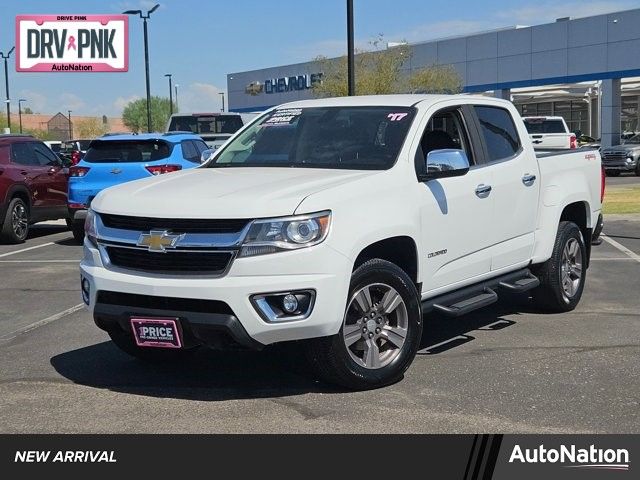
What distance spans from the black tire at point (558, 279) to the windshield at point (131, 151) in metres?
6.90

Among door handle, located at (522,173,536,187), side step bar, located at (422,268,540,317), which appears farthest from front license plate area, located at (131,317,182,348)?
door handle, located at (522,173,536,187)

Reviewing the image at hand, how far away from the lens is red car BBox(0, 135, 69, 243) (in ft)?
46.8

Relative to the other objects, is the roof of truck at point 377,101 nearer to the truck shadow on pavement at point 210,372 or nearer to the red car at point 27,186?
the truck shadow on pavement at point 210,372

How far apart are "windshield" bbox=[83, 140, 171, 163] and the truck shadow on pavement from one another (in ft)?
21.1

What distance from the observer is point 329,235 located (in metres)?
5.14

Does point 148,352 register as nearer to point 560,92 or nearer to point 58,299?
point 58,299

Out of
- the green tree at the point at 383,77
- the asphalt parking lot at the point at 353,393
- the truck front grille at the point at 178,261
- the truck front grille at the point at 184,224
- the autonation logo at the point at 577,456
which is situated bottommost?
the asphalt parking lot at the point at 353,393

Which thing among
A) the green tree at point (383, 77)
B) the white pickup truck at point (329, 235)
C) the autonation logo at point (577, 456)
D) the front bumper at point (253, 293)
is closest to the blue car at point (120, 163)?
the white pickup truck at point (329, 235)

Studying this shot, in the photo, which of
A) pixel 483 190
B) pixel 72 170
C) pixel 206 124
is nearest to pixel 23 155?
pixel 72 170

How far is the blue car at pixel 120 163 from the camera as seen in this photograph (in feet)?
42.5

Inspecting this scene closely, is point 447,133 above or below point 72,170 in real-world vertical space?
above

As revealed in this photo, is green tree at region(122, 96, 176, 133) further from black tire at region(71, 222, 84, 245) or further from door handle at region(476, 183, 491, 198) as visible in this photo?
door handle at region(476, 183, 491, 198)

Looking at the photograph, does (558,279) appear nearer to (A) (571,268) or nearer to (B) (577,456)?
(A) (571,268)

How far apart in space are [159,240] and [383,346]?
1591 mm
